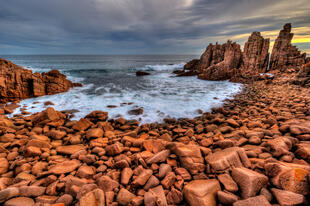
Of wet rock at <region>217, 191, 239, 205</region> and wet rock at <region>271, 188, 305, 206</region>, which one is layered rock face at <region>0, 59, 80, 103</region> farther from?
wet rock at <region>271, 188, 305, 206</region>

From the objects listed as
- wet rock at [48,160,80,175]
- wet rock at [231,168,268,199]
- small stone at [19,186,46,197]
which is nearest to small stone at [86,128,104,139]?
wet rock at [48,160,80,175]

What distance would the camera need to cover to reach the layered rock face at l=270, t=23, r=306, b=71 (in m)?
19.7

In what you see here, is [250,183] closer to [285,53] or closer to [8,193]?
[8,193]

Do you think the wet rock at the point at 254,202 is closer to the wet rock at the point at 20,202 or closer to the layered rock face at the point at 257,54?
the wet rock at the point at 20,202

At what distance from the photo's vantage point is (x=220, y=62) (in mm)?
19719

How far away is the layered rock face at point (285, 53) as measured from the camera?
64.6 ft

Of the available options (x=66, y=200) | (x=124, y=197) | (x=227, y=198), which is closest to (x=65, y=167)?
(x=66, y=200)

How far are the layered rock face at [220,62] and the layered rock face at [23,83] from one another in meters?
17.1

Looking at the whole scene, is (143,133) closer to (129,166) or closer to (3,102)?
(129,166)

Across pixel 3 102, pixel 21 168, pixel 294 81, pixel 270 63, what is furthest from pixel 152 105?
pixel 270 63

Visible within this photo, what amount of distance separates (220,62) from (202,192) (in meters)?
21.3

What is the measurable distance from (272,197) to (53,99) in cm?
1127

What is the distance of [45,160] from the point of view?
121 inches

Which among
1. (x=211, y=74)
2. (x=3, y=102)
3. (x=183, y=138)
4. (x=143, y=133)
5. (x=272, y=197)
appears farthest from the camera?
(x=211, y=74)
